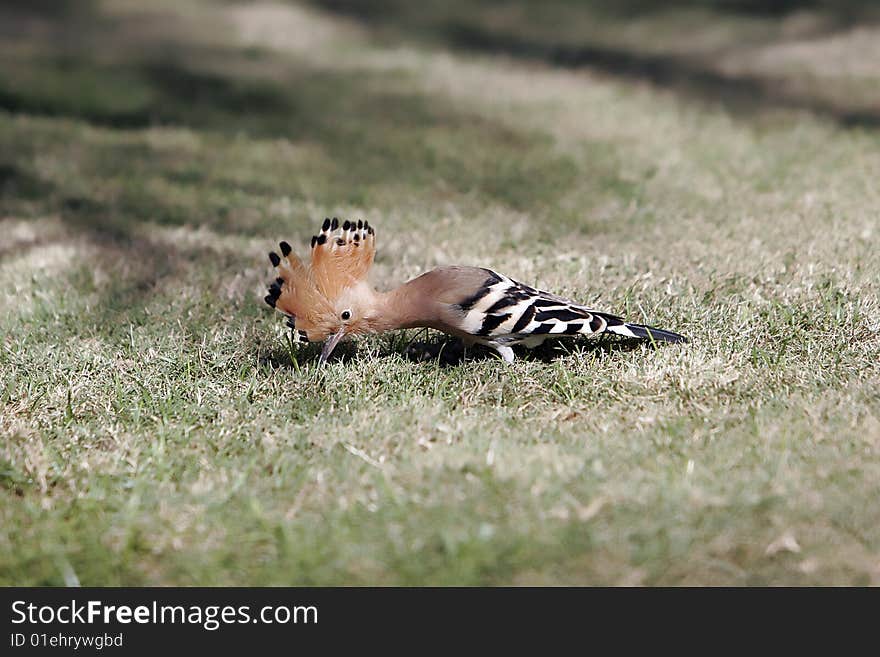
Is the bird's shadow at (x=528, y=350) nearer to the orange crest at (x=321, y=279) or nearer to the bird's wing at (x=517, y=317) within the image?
the bird's wing at (x=517, y=317)

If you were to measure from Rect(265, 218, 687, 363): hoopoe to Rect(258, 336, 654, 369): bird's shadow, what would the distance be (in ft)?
0.65

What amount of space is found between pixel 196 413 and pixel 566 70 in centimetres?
779

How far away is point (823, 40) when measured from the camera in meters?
11.1

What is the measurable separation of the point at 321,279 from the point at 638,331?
127 centimetres

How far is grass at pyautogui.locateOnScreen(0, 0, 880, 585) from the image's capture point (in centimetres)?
310

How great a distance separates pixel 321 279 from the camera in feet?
12.8

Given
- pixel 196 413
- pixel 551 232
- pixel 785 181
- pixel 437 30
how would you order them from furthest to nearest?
pixel 437 30
pixel 785 181
pixel 551 232
pixel 196 413

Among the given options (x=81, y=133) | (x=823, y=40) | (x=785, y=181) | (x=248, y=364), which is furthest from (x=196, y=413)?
(x=823, y=40)

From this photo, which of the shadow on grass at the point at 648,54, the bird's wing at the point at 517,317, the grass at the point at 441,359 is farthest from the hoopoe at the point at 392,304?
the shadow on grass at the point at 648,54

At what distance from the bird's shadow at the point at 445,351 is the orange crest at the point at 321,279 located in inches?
10.4

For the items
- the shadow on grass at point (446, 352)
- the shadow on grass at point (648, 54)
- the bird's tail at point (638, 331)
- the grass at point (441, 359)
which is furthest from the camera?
the shadow on grass at point (648, 54)

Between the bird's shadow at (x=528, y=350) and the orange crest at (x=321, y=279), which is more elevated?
the orange crest at (x=321, y=279)

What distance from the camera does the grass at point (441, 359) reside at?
10.2 ft

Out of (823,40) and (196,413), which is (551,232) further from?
(823,40)
